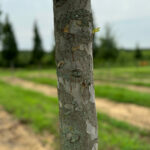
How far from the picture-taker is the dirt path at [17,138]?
132 inches

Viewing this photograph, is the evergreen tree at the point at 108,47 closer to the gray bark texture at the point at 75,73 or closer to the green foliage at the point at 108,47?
the green foliage at the point at 108,47

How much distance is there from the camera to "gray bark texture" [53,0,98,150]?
91cm

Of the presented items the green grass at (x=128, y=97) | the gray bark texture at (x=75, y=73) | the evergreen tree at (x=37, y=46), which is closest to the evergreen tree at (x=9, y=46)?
the evergreen tree at (x=37, y=46)

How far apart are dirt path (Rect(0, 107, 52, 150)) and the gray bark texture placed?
2.49 metres

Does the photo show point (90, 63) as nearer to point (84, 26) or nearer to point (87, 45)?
point (87, 45)

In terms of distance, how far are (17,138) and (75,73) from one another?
11.1 ft

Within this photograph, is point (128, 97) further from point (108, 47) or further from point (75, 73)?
point (108, 47)

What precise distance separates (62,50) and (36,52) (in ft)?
90.4

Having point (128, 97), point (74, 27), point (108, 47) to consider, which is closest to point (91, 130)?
point (74, 27)

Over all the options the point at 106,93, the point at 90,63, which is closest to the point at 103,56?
the point at 106,93

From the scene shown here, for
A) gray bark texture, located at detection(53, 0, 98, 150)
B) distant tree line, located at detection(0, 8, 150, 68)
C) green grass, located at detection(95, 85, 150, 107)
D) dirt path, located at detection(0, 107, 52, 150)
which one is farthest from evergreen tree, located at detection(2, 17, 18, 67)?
gray bark texture, located at detection(53, 0, 98, 150)

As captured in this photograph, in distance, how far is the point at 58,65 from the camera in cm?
99

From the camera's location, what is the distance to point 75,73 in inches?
37.4

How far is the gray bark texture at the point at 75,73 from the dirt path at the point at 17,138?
8.19ft
